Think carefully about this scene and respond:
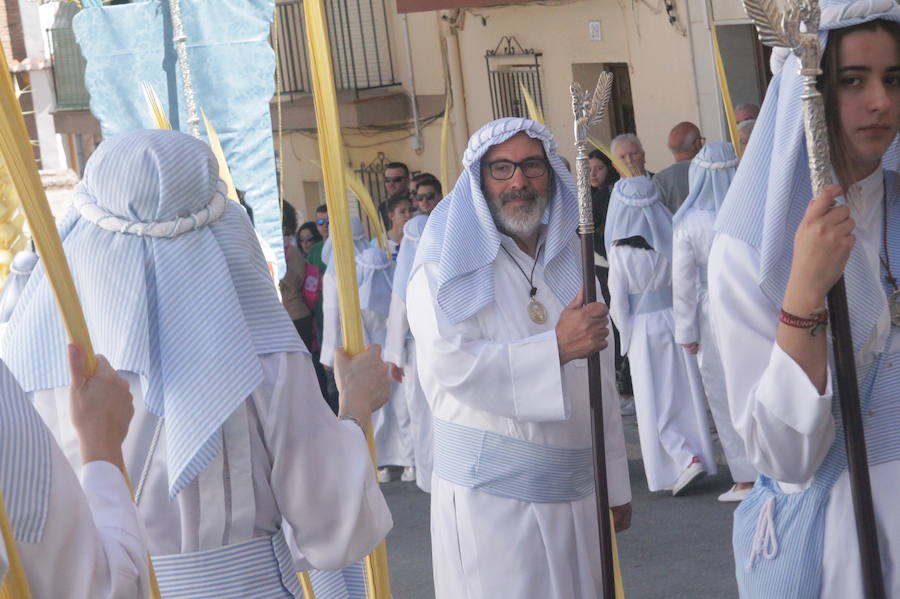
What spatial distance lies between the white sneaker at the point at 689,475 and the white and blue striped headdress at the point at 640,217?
1.16 meters

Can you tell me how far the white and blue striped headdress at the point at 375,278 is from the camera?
10.1 m

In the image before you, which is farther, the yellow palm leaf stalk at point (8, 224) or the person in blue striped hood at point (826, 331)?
the yellow palm leaf stalk at point (8, 224)

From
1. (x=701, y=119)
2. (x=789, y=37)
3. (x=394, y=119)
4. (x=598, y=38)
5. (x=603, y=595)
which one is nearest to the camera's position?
(x=789, y=37)

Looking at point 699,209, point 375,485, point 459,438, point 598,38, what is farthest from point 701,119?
point 375,485

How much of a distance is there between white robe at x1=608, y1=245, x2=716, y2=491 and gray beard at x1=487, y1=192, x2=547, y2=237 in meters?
3.84

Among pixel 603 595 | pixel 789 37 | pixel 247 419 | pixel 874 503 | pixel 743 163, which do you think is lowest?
pixel 603 595

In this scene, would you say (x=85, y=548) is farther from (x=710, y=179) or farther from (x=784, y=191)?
(x=710, y=179)

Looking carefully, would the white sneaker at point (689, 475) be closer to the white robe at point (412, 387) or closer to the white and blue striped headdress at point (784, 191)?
the white robe at point (412, 387)

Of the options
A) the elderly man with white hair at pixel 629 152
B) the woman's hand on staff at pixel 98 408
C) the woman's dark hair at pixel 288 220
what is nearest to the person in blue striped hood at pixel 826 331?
the woman's hand on staff at pixel 98 408

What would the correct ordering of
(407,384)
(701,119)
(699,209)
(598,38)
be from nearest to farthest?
(699,209), (407,384), (701,119), (598,38)

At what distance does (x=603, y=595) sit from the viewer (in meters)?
4.40

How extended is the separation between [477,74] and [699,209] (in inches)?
347

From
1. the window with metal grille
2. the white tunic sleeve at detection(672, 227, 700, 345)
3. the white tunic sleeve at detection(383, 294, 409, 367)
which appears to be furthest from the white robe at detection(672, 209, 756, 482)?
the window with metal grille

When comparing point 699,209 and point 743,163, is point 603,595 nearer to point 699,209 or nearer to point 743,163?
point 743,163
